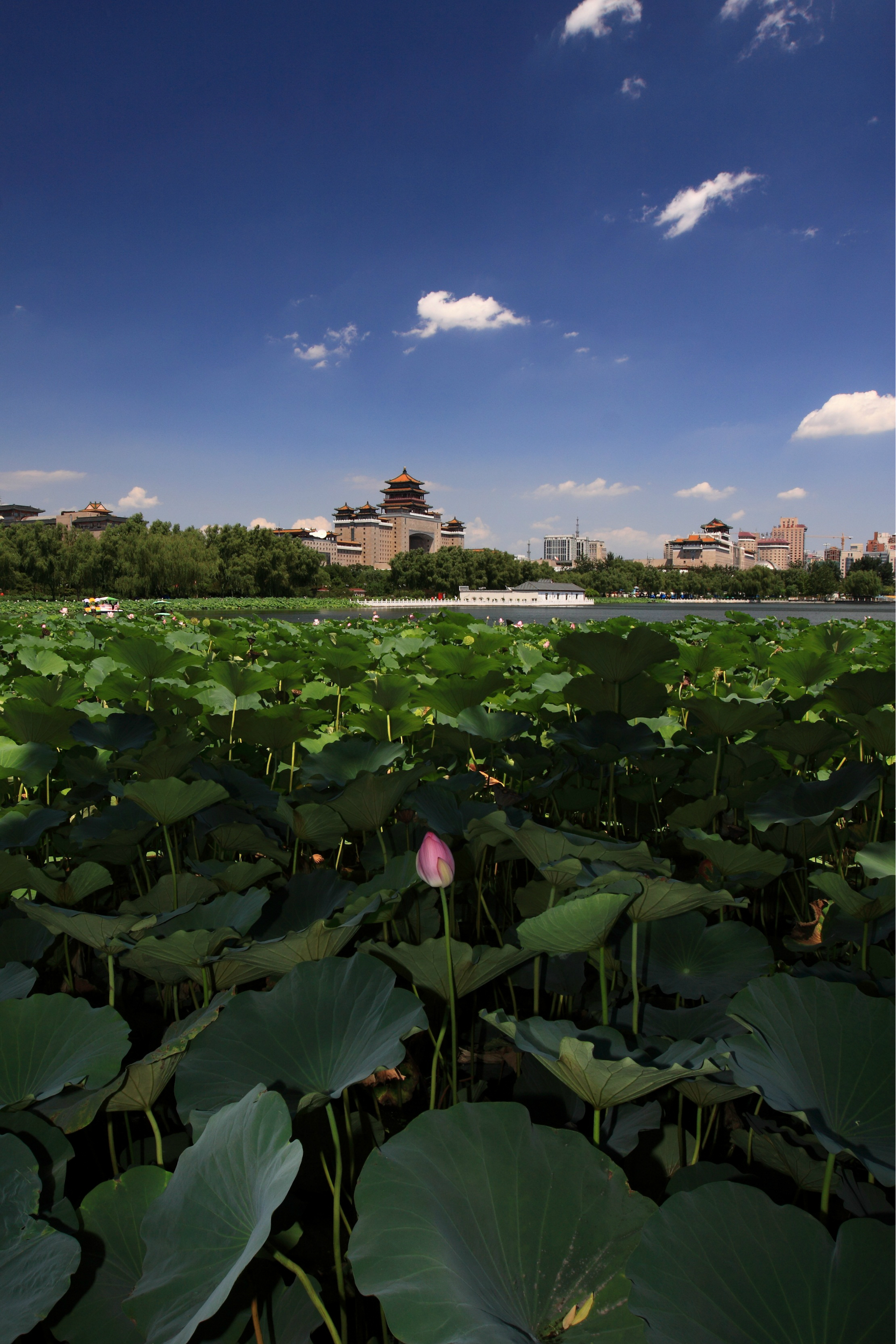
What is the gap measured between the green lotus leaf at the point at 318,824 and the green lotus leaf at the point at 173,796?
13cm

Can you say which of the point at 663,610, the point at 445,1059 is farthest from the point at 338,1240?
the point at 663,610

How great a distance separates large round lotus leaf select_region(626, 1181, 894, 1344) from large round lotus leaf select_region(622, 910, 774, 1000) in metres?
0.43

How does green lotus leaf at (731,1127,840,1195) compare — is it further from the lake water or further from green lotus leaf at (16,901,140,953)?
the lake water

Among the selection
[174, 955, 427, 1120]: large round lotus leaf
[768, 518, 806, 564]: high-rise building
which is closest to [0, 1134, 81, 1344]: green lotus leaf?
[174, 955, 427, 1120]: large round lotus leaf

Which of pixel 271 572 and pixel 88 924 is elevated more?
pixel 271 572

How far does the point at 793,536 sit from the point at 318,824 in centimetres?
14753

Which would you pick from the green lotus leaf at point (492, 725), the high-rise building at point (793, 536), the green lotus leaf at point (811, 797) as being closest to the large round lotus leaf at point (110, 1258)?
the green lotus leaf at point (811, 797)

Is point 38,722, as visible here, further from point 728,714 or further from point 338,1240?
point 728,714

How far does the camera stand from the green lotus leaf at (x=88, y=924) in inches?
30.0

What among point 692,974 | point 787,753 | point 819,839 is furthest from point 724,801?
point 787,753

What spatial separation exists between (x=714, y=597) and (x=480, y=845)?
217ft

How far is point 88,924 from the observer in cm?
77

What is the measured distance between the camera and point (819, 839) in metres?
1.40

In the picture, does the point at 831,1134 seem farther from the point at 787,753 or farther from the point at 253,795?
the point at 787,753
